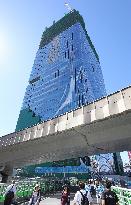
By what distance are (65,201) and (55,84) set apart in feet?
425


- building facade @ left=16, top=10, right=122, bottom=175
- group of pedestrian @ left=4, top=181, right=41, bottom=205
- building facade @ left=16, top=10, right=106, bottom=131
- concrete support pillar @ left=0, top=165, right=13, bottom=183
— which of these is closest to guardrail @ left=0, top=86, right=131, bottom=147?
group of pedestrian @ left=4, top=181, right=41, bottom=205

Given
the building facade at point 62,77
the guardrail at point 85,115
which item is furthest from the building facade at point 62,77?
the guardrail at point 85,115

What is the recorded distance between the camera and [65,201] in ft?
42.6

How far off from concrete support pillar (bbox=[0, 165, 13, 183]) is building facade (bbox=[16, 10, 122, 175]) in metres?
83.2

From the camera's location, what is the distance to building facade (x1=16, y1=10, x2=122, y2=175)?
12850 centimetres

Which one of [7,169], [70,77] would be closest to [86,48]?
[70,77]

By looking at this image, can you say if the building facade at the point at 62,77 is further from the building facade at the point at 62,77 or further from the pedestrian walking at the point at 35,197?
the pedestrian walking at the point at 35,197

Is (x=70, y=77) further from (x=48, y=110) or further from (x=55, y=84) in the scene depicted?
(x=48, y=110)

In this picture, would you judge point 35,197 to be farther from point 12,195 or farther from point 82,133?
point 82,133

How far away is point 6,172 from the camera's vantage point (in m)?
34.5

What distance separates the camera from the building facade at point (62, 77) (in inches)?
5059

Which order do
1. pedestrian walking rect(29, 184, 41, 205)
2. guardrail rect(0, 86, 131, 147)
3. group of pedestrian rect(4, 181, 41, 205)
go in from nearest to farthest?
group of pedestrian rect(4, 181, 41, 205), pedestrian walking rect(29, 184, 41, 205), guardrail rect(0, 86, 131, 147)

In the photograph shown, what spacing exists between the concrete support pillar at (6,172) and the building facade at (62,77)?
83166mm

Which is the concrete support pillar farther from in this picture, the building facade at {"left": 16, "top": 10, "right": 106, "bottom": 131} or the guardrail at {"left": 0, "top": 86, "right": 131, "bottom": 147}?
the building facade at {"left": 16, "top": 10, "right": 106, "bottom": 131}
